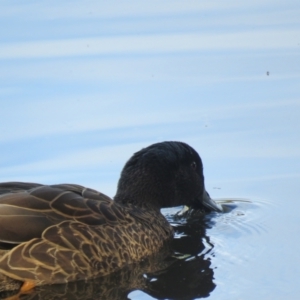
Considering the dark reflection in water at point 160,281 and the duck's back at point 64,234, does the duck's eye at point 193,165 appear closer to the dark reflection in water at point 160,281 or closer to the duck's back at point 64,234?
the dark reflection in water at point 160,281

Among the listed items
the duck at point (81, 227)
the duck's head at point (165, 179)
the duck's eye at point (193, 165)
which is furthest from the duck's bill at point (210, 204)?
the duck at point (81, 227)

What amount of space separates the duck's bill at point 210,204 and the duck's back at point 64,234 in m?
1.36

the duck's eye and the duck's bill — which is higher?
the duck's eye

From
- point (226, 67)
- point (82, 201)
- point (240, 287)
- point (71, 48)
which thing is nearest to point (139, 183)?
point (82, 201)

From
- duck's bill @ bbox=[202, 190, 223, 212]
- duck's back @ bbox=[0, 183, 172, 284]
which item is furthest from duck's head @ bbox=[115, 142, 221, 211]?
duck's back @ bbox=[0, 183, 172, 284]

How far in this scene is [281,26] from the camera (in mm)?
16016

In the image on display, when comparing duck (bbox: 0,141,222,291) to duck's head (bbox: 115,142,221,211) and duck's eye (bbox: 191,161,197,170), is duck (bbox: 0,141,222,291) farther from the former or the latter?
duck's eye (bbox: 191,161,197,170)

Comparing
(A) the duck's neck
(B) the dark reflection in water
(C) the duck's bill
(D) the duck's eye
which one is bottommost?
(B) the dark reflection in water

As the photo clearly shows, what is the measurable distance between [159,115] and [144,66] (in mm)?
1616

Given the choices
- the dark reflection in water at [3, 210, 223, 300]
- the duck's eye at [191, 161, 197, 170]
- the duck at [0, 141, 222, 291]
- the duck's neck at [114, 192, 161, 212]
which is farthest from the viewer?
the duck's eye at [191, 161, 197, 170]

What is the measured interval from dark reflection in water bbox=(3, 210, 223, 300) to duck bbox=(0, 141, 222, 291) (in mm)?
92

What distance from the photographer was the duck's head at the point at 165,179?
35.9 feet

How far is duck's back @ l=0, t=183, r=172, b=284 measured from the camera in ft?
30.6

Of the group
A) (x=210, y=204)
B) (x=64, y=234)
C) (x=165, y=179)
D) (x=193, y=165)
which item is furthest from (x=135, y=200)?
(x=64, y=234)
